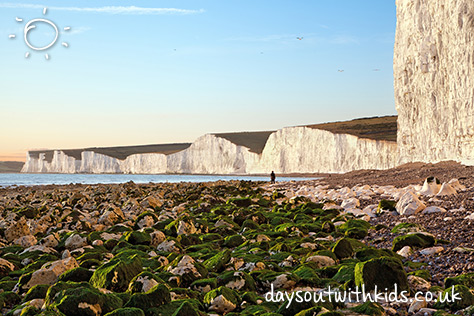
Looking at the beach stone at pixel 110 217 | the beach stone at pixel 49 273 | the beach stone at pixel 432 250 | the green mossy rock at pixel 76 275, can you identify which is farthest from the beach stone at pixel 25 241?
the beach stone at pixel 432 250

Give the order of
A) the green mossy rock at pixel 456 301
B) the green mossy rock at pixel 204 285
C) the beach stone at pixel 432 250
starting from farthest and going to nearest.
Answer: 1. the beach stone at pixel 432 250
2. the green mossy rock at pixel 204 285
3. the green mossy rock at pixel 456 301

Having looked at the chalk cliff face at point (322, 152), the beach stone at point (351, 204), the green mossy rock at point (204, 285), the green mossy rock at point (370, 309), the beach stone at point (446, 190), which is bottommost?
the green mossy rock at point (204, 285)

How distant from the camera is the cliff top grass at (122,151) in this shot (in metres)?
Answer: 110

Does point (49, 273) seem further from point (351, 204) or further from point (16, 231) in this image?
point (351, 204)

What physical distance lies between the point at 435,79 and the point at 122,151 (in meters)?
113

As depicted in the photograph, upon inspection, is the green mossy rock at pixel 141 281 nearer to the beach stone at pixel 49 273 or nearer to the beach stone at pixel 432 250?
the beach stone at pixel 49 273

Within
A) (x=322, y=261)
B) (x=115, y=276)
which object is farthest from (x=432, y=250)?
(x=115, y=276)

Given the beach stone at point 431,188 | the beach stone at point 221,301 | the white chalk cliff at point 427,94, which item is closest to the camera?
the beach stone at point 221,301

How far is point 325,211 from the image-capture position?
32.3 feet

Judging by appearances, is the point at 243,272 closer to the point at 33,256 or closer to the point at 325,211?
the point at 33,256

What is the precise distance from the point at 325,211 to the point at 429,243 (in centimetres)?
417

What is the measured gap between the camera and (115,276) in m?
4.30

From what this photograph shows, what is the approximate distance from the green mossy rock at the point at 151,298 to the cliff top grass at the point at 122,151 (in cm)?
9463

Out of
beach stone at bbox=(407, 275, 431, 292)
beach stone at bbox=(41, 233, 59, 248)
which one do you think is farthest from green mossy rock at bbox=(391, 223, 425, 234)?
beach stone at bbox=(41, 233, 59, 248)
